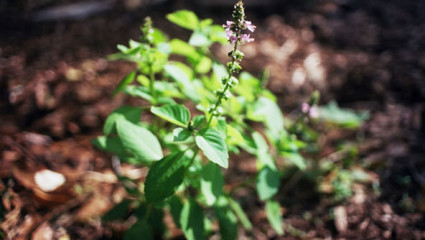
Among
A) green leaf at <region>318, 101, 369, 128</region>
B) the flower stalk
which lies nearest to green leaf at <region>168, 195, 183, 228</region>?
the flower stalk

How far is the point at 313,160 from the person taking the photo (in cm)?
362

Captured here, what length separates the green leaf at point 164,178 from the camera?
1.84 meters

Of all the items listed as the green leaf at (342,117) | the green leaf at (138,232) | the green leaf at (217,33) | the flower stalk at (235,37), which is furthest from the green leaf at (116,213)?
the green leaf at (342,117)

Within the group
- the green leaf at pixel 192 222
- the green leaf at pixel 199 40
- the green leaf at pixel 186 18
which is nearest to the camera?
the green leaf at pixel 192 222

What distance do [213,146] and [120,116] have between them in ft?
2.75

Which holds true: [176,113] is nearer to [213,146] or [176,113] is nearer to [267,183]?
[213,146]

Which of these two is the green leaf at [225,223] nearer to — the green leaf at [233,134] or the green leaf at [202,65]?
the green leaf at [233,134]

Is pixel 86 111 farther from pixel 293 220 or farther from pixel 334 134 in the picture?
pixel 334 134

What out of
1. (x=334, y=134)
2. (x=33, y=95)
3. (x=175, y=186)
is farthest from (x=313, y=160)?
(x=33, y=95)

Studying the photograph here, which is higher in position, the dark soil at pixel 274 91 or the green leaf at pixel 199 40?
the green leaf at pixel 199 40

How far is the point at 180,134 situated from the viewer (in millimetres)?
1807

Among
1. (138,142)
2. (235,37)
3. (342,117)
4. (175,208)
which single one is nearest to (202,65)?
(235,37)

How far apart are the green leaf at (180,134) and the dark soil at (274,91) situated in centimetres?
151

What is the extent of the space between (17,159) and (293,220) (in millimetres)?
2856
